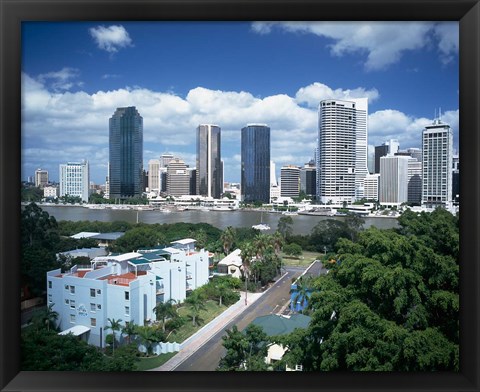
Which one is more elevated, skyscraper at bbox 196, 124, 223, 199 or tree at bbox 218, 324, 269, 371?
skyscraper at bbox 196, 124, 223, 199

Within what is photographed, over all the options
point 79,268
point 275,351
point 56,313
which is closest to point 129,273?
point 79,268

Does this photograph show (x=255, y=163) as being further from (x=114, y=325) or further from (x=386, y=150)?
(x=114, y=325)

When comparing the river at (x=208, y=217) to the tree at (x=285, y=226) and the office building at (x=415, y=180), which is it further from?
the office building at (x=415, y=180)

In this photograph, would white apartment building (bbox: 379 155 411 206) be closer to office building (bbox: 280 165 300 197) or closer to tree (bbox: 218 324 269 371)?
office building (bbox: 280 165 300 197)

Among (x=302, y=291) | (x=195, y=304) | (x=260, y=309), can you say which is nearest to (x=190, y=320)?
(x=195, y=304)

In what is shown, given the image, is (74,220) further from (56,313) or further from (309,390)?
(309,390)

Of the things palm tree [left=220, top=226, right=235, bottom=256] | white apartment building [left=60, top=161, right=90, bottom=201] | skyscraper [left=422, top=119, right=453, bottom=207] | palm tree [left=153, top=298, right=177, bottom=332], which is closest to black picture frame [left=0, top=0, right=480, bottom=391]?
skyscraper [left=422, top=119, right=453, bottom=207]

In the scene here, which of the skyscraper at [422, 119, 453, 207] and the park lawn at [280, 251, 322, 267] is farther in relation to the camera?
the park lawn at [280, 251, 322, 267]

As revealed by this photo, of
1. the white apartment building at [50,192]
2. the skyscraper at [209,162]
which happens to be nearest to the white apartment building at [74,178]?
the white apartment building at [50,192]
